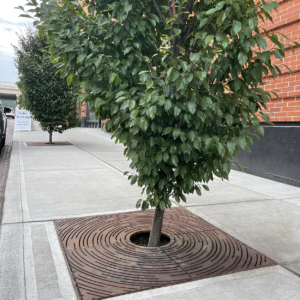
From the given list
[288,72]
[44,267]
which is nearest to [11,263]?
[44,267]

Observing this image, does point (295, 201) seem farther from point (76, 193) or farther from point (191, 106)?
point (191, 106)

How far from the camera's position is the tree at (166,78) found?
8.07ft

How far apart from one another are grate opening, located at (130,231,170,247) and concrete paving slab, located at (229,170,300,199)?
2753 mm

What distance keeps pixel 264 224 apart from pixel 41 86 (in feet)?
34.1

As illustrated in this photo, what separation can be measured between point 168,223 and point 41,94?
9.76 metres

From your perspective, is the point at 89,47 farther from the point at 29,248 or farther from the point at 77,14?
the point at 29,248

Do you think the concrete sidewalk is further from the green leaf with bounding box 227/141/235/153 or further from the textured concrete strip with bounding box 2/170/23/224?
the green leaf with bounding box 227/141/235/153

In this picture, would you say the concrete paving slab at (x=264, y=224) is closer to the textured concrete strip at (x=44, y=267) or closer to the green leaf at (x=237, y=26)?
the textured concrete strip at (x=44, y=267)

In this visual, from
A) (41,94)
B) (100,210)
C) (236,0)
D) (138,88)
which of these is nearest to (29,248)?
(100,210)

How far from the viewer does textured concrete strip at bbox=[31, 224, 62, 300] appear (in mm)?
2604

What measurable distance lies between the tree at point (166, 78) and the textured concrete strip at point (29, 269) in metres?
1.32

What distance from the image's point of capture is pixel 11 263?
3.05 m

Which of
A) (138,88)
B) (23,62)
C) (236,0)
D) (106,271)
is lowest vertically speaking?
(106,271)

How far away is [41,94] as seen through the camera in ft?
40.7
